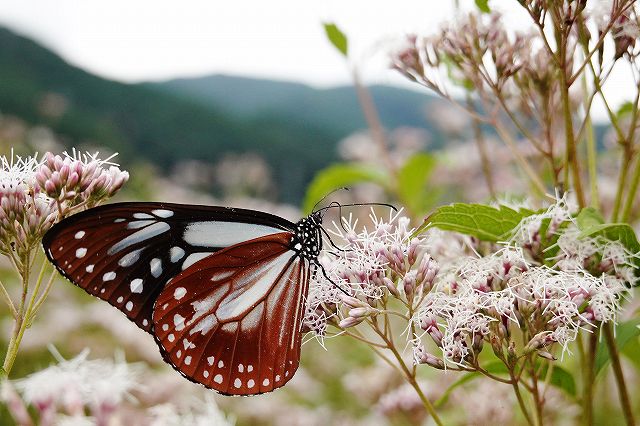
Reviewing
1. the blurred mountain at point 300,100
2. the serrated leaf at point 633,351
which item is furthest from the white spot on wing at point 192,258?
the blurred mountain at point 300,100

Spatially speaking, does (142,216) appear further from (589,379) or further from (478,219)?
(589,379)

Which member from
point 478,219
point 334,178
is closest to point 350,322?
point 478,219

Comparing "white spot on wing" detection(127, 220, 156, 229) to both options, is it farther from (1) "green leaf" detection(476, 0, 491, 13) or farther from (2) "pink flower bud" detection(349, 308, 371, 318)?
(1) "green leaf" detection(476, 0, 491, 13)

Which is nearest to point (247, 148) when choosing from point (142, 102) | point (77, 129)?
point (142, 102)

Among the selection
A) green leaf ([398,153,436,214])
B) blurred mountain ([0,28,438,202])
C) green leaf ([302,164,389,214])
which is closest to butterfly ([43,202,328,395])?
green leaf ([302,164,389,214])

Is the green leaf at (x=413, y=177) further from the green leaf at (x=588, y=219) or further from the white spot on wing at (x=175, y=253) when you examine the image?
the green leaf at (x=588, y=219)

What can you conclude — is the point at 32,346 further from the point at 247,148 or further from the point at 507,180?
the point at 247,148
